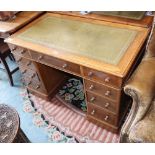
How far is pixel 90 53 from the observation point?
4.66 ft

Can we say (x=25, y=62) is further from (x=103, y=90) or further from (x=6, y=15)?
(x=103, y=90)

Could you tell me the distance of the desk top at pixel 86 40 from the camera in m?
1.35

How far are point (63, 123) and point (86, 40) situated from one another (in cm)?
85

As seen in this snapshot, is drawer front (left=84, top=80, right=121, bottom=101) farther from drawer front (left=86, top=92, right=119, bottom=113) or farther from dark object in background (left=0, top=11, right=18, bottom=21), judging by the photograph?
dark object in background (left=0, top=11, right=18, bottom=21)

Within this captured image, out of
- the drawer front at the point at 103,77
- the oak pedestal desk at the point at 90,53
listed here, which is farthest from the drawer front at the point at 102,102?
the drawer front at the point at 103,77

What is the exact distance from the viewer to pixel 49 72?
203 centimetres

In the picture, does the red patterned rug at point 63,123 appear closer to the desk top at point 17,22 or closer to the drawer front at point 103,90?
the drawer front at point 103,90

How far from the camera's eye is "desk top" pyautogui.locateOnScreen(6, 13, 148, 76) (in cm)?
135

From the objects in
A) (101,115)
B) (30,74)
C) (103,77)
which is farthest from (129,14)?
(30,74)

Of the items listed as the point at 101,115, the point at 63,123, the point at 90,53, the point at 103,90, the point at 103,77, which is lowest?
the point at 63,123

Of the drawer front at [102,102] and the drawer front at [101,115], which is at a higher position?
the drawer front at [102,102]
